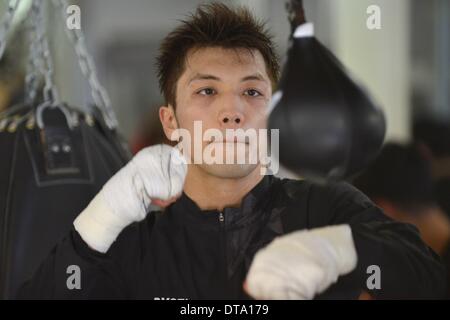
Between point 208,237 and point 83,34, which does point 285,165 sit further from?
point 83,34

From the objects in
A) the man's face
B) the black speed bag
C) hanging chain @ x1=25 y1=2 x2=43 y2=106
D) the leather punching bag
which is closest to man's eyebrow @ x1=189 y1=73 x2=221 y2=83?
the man's face

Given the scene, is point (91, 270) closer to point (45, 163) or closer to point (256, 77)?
point (45, 163)

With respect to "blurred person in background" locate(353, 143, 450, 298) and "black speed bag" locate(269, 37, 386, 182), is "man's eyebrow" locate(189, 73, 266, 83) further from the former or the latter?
"blurred person in background" locate(353, 143, 450, 298)

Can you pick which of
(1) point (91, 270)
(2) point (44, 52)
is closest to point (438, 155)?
(1) point (91, 270)

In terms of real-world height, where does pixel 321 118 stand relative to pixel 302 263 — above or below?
above

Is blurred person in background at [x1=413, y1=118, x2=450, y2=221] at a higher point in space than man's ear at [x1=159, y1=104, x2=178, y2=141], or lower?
lower

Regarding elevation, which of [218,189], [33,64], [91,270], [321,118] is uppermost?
[33,64]

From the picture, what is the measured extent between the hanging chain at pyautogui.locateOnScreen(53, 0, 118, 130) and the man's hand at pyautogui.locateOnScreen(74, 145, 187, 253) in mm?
169

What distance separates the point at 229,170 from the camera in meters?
1.21

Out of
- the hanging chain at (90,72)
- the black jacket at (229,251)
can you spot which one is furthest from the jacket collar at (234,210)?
the hanging chain at (90,72)

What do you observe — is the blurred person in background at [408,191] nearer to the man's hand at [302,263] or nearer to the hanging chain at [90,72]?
the man's hand at [302,263]

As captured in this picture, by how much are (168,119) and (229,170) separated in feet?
0.46

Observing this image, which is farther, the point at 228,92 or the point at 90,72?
the point at 90,72

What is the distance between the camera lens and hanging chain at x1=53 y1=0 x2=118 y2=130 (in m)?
1.31
